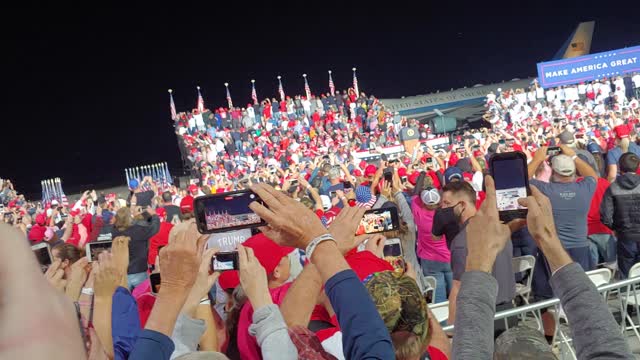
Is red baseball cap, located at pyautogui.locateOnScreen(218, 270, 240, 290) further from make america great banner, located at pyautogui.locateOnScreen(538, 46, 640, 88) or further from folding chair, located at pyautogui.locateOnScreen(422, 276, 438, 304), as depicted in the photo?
make america great banner, located at pyautogui.locateOnScreen(538, 46, 640, 88)

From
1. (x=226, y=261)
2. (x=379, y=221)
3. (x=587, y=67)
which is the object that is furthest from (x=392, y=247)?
(x=587, y=67)

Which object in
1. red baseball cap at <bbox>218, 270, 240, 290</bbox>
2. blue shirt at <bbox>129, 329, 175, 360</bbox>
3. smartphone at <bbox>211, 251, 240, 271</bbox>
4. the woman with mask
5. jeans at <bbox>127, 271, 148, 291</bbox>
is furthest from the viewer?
jeans at <bbox>127, 271, 148, 291</bbox>

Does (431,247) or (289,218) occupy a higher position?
(289,218)

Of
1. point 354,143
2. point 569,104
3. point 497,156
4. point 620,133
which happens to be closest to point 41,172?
point 354,143

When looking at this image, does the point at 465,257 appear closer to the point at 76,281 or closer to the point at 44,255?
the point at 76,281

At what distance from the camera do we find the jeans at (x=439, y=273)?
5746 millimetres

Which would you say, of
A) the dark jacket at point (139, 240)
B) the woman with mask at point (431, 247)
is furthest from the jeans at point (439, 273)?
the dark jacket at point (139, 240)

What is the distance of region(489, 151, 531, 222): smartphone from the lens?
2055mm

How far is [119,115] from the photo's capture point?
4828 cm

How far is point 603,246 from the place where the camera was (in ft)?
19.8

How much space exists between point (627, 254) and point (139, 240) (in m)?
4.91

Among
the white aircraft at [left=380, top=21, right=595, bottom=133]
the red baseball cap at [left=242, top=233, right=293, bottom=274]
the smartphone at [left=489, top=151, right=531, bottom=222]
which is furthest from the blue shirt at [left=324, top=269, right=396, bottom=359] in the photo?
the white aircraft at [left=380, top=21, right=595, bottom=133]


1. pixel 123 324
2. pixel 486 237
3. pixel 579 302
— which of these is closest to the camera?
pixel 579 302

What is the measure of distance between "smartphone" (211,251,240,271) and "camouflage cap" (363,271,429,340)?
546mm
